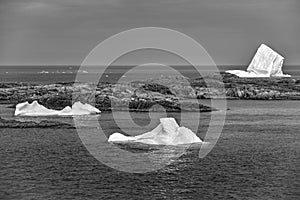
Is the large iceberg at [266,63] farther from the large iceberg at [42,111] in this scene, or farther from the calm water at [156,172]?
the calm water at [156,172]

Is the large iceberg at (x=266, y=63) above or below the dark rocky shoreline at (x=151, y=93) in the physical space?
above

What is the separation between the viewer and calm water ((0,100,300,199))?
30469 millimetres

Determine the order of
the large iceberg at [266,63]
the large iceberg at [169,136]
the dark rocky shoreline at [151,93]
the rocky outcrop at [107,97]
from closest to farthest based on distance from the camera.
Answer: the large iceberg at [169,136] → the rocky outcrop at [107,97] → the dark rocky shoreline at [151,93] → the large iceberg at [266,63]

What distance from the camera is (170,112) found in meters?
79.6

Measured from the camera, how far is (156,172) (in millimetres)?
36188

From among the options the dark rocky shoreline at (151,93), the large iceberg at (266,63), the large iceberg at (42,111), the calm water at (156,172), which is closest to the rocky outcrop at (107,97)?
the dark rocky shoreline at (151,93)

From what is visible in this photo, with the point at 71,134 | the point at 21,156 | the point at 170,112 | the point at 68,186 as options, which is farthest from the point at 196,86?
the point at 68,186

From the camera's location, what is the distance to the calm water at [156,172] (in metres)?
30.5

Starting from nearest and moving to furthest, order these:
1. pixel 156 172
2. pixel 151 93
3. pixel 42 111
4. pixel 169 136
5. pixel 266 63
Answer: pixel 156 172 < pixel 169 136 < pixel 42 111 < pixel 151 93 < pixel 266 63

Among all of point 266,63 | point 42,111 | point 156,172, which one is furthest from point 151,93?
point 266,63

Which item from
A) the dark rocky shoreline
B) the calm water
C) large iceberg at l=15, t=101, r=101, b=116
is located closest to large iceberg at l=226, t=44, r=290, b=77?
the dark rocky shoreline

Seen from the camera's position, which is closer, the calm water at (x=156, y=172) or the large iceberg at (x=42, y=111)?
the calm water at (x=156, y=172)

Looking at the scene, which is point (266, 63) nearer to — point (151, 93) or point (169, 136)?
point (151, 93)

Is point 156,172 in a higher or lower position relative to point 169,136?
lower
